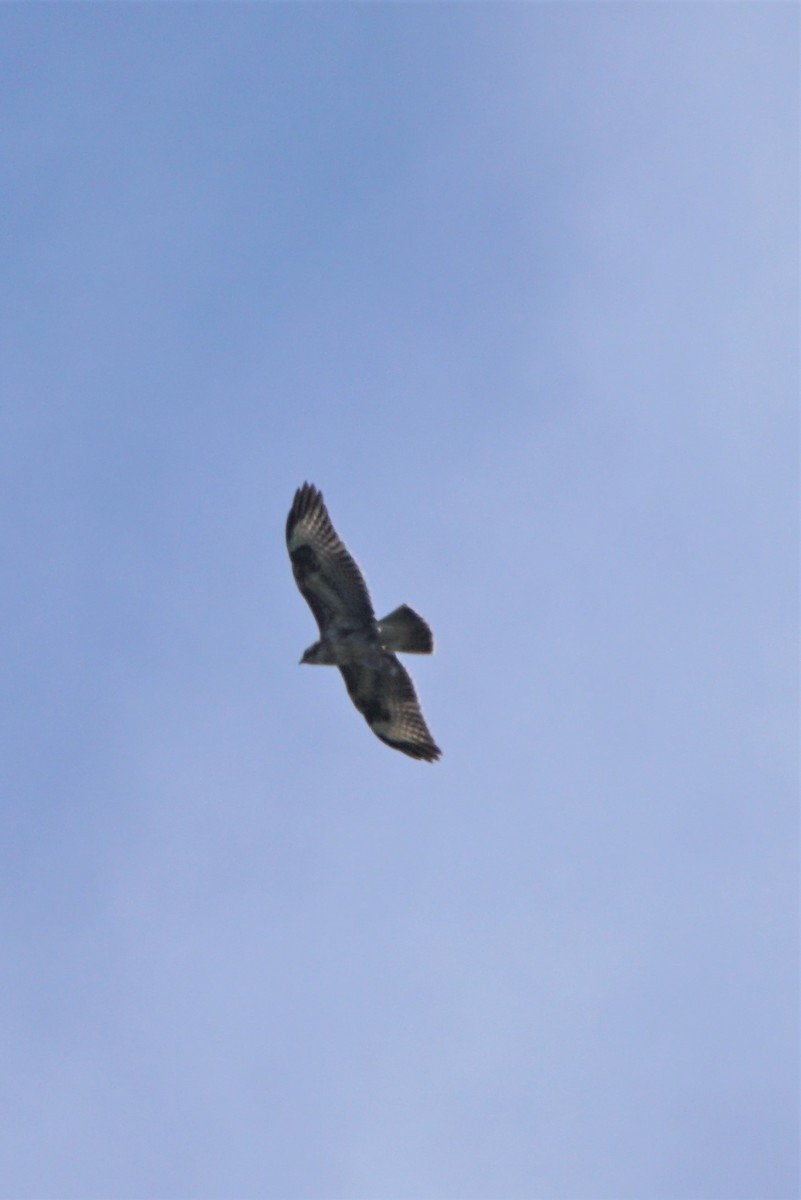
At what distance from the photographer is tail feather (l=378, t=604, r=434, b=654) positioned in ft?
71.6

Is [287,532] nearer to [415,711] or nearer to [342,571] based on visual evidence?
[342,571]

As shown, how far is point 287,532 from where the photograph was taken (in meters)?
22.7

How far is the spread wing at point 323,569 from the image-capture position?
22281 mm

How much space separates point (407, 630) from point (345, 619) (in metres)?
0.91

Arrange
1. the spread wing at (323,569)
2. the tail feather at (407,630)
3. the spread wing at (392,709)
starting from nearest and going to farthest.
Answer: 1. the tail feather at (407,630)
2. the spread wing at (323,569)
3. the spread wing at (392,709)

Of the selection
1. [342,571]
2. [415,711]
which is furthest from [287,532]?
[415,711]

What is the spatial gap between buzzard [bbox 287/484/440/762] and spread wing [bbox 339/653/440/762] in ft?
0.04

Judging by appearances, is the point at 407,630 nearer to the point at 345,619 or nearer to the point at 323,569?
the point at 345,619

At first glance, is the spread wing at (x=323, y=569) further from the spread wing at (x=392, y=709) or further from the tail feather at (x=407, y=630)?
the spread wing at (x=392, y=709)

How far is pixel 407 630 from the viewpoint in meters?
21.8

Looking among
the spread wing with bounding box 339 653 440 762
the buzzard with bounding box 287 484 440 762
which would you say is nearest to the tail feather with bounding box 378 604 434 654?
the buzzard with bounding box 287 484 440 762

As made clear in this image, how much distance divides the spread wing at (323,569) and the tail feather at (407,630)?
1.27ft

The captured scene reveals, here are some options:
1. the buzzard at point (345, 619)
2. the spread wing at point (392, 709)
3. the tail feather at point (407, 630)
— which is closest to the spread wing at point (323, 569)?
the buzzard at point (345, 619)

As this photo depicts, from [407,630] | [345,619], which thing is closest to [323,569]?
[345,619]
